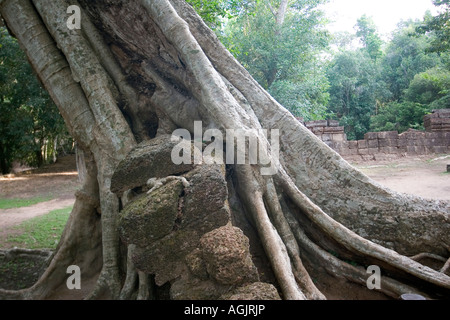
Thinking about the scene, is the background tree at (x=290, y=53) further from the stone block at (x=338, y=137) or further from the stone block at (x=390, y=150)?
the stone block at (x=390, y=150)

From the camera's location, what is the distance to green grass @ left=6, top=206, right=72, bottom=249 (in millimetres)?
4344

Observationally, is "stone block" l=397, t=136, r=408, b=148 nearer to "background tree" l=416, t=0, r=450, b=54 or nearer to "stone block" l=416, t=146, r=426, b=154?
"stone block" l=416, t=146, r=426, b=154

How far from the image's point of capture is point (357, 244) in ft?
7.06

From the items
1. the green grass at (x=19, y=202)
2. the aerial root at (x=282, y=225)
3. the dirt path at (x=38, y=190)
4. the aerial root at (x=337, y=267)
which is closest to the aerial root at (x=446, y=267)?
the aerial root at (x=337, y=267)

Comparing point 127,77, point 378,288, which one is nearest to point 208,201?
point 378,288

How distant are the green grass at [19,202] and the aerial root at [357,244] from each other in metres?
7.50

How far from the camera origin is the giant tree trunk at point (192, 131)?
2.22 metres

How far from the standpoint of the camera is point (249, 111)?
8.84 ft

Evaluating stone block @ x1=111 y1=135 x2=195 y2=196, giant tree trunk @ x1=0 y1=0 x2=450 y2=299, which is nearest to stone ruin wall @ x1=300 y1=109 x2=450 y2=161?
giant tree trunk @ x1=0 y1=0 x2=450 y2=299

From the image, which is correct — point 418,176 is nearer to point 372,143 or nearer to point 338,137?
point 372,143

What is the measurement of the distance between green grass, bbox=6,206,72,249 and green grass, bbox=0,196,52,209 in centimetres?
166

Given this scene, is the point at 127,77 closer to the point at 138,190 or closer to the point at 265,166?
the point at 138,190

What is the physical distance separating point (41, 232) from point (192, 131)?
371 centimetres

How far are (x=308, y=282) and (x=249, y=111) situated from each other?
142 centimetres
